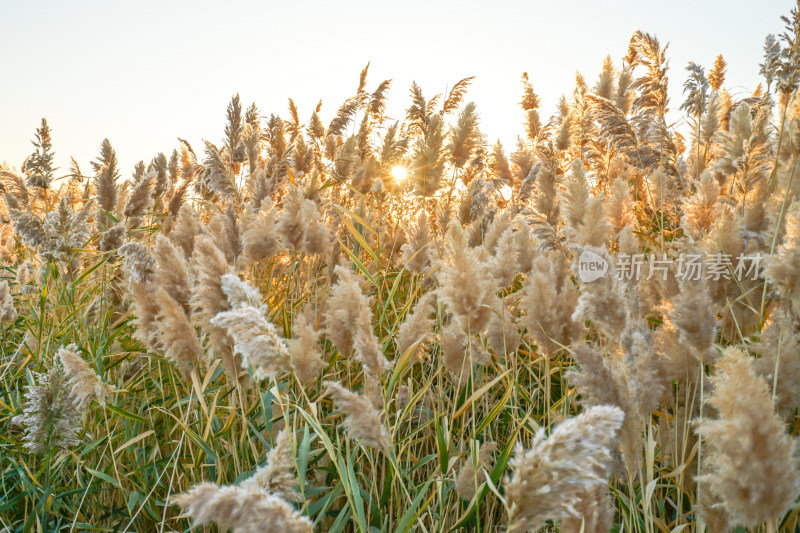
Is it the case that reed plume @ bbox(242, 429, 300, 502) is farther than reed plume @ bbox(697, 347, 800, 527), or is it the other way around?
reed plume @ bbox(242, 429, 300, 502)

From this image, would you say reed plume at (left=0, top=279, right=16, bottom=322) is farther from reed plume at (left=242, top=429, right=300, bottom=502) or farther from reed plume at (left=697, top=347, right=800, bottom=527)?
reed plume at (left=697, top=347, right=800, bottom=527)

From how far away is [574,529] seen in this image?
0.99 meters

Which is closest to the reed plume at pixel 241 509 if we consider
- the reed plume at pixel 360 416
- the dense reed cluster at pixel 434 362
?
the dense reed cluster at pixel 434 362

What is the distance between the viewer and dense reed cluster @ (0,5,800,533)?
102 centimetres

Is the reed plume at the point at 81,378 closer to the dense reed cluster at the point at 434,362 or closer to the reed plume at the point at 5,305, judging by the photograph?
the dense reed cluster at the point at 434,362

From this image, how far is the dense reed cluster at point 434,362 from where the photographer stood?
1.02 m

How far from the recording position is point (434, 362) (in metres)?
2.46

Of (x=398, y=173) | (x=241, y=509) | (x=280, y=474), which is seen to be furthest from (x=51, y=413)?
(x=398, y=173)

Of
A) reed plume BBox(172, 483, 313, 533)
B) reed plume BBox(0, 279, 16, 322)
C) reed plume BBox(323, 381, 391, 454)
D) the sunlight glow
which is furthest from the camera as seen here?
the sunlight glow

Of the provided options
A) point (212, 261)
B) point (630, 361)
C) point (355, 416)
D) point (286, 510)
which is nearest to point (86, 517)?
point (212, 261)

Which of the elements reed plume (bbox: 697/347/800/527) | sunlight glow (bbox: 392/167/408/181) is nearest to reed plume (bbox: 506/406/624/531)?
reed plume (bbox: 697/347/800/527)

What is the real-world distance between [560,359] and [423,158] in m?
1.43

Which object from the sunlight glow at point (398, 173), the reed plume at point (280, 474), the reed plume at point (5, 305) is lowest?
the reed plume at point (280, 474)

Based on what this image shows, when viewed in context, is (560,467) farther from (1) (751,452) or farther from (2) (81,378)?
(2) (81,378)
